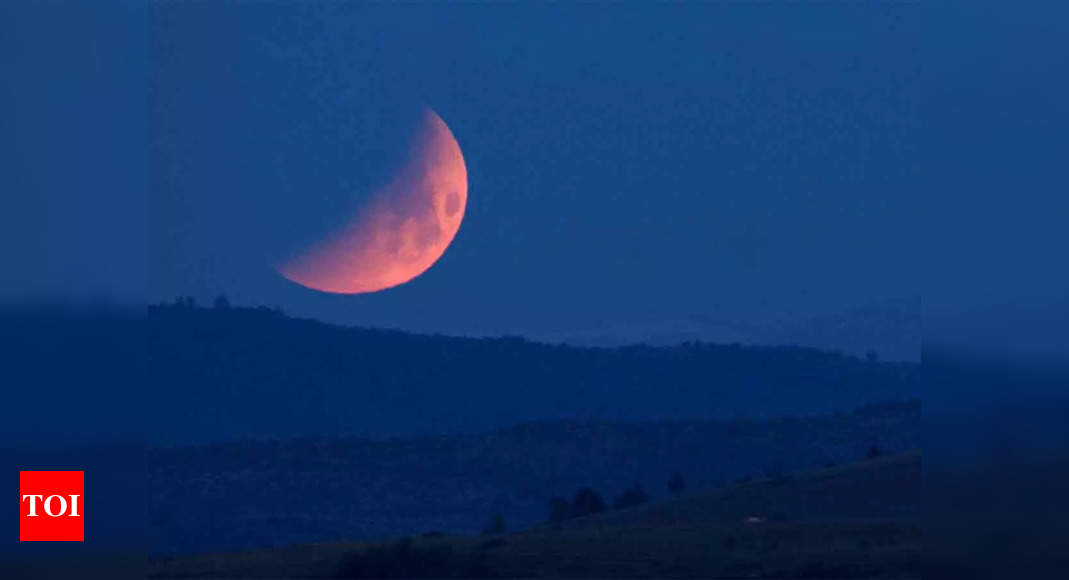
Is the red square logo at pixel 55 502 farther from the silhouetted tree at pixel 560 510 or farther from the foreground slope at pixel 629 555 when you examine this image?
the silhouetted tree at pixel 560 510

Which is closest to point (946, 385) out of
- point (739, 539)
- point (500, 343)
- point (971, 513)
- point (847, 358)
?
point (971, 513)

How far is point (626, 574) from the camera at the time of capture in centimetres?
1560

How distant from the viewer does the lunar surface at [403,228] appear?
3141 cm

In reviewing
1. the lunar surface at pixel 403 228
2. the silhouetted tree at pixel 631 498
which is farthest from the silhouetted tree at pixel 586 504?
the lunar surface at pixel 403 228

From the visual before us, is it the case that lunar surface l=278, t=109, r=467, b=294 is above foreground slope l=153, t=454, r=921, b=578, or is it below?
above

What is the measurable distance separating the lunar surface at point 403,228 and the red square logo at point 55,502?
2064cm

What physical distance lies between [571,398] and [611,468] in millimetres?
4400

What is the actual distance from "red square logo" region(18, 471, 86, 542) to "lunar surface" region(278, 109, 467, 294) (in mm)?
20639

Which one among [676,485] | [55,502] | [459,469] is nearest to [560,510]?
[676,485]

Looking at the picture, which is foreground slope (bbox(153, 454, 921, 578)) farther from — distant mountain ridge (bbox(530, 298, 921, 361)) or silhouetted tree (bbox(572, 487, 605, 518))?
distant mountain ridge (bbox(530, 298, 921, 361))

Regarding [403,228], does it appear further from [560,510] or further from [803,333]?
[803,333]

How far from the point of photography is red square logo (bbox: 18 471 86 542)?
32.6ft

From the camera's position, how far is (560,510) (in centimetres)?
2972

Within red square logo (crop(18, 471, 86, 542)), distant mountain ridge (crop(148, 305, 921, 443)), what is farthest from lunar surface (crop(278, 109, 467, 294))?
red square logo (crop(18, 471, 86, 542))
